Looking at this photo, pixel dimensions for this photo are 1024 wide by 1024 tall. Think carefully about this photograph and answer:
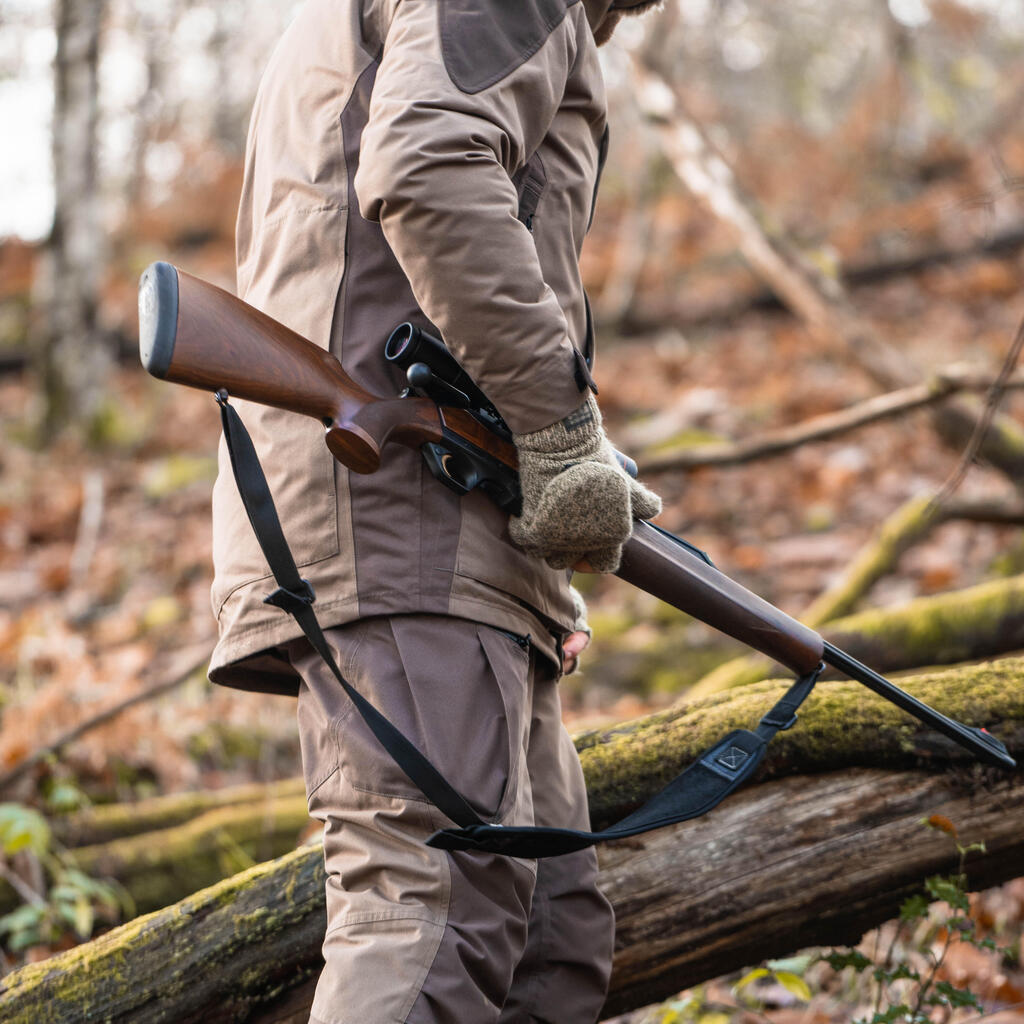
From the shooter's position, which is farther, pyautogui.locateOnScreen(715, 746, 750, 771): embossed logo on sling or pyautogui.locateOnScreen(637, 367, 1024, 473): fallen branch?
pyautogui.locateOnScreen(637, 367, 1024, 473): fallen branch

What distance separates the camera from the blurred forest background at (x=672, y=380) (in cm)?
468

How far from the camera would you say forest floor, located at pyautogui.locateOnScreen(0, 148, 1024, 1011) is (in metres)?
4.94

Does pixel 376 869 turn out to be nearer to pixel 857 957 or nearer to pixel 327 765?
pixel 327 765

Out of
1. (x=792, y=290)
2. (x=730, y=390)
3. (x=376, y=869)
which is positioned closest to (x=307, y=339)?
(x=376, y=869)

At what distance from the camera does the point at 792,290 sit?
606 centimetres

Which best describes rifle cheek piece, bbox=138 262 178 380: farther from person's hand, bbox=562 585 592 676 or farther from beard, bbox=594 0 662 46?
beard, bbox=594 0 662 46

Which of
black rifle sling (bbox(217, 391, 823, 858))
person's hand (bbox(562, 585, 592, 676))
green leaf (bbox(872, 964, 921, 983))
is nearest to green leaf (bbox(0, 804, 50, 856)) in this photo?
black rifle sling (bbox(217, 391, 823, 858))

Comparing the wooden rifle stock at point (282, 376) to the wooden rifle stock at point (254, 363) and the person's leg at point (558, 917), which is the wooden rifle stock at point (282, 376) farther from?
the person's leg at point (558, 917)

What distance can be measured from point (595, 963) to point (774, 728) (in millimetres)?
699

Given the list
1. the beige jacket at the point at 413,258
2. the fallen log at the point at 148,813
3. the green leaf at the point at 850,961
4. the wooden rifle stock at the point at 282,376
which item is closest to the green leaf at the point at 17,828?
the fallen log at the point at 148,813

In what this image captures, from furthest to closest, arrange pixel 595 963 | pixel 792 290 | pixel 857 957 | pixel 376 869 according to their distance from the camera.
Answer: pixel 792 290, pixel 857 957, pixel 595 963, pixel 376 869

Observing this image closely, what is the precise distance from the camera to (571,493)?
2.02 metres

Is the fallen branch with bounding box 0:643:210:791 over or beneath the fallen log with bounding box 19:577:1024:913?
over

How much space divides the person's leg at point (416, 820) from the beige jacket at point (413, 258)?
97mm
